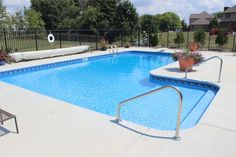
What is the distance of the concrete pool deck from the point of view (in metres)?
2.86

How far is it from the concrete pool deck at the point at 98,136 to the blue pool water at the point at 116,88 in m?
0.81

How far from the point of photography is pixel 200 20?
59.6 meters

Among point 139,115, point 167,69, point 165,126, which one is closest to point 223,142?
point 165,126

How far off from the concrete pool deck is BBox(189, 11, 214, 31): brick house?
56.2 meters

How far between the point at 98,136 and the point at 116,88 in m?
3.78

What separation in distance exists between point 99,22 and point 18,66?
55.1 ft

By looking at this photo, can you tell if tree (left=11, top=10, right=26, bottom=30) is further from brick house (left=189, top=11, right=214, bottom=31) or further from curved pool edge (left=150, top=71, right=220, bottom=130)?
brick house (left=189, top=11, right=214, bottom=31)

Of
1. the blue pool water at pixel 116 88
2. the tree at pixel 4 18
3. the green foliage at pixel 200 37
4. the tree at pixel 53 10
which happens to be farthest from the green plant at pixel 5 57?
the tree at pixel 53 10

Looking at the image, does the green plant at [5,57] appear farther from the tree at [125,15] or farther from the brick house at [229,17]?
the brick house at [229,17]

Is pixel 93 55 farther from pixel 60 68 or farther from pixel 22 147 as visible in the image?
pixel 22 147

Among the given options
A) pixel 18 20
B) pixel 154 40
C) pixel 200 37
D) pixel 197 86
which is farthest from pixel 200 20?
pixel 197 86

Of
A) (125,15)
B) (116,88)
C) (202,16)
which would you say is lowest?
(116,88)

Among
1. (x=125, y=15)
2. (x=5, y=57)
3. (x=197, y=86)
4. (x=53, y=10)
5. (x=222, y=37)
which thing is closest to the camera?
(x=197, y=86)

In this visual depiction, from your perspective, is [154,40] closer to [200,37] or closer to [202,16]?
[200,37]
